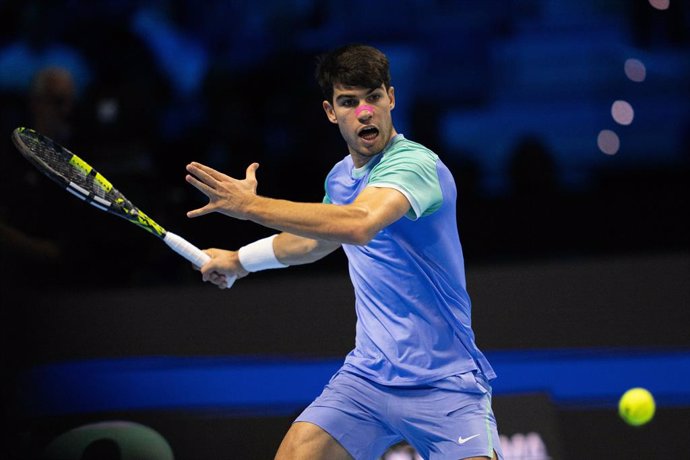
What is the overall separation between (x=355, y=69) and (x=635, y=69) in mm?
5002

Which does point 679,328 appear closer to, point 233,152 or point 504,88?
point 504,88

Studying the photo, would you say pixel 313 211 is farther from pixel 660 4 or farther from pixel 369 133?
pixel 660 4

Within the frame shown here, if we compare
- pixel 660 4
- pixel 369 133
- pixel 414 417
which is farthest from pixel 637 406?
pixel 660 4

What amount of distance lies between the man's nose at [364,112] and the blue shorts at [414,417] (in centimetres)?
112

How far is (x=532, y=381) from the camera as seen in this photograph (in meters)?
6.83

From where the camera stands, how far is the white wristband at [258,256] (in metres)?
5.15

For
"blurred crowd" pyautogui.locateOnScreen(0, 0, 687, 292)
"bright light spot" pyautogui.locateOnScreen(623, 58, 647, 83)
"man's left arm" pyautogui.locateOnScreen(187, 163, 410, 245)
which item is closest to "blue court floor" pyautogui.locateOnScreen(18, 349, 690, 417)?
"blurred crowd" pyautogui.locateOnScreen(0, 0, 687, 292)

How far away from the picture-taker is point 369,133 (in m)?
4.64

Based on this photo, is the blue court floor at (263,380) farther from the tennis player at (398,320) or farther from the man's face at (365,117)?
the man's face at (365,117)

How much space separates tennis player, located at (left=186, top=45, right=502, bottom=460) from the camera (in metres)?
4.46

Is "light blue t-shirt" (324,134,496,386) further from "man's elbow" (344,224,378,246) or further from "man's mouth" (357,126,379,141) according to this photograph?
"man's elbow" (344,224,378,246)

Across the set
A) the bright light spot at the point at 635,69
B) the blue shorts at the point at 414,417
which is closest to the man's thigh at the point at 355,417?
the blue shorts at the point at 414,417

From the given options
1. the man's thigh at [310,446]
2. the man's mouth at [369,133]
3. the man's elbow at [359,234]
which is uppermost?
the man's mouth at [369,133]

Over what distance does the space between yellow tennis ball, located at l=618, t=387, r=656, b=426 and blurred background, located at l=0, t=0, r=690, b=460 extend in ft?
0.17
